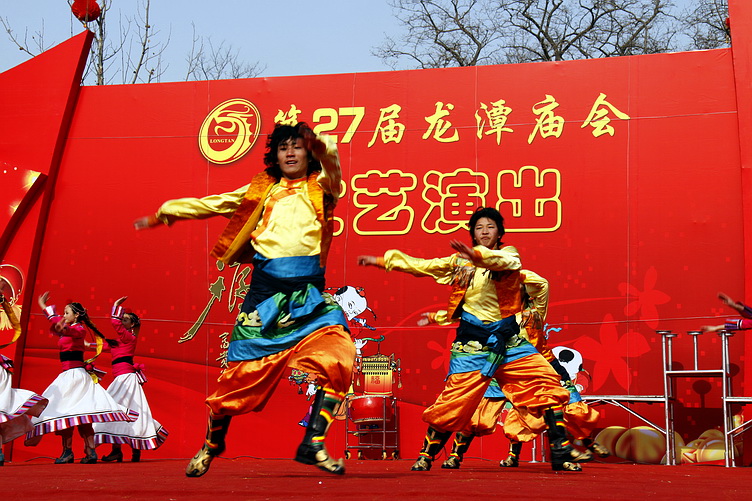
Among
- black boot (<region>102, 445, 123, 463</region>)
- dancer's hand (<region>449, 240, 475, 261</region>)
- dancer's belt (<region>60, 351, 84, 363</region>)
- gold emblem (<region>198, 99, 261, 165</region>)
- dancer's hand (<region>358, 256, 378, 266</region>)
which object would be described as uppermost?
gold emblem (<region>198, 99, 261, 165</region>)

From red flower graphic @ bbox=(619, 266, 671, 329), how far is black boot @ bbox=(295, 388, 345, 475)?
4595 mm

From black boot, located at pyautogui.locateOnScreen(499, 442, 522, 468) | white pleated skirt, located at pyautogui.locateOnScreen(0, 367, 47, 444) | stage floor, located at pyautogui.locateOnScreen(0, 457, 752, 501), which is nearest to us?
stage floor, located at pyautogui.locateOnScreen(0, 457, 752, 501)

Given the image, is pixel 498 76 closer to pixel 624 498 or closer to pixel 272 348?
pixel 272 348

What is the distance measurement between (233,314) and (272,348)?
472cm

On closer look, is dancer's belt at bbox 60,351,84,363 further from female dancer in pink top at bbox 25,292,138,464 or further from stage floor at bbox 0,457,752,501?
stage floor at bbox 0,457,752,501

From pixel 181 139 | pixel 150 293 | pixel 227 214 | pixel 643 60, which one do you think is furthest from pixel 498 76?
pixel 227 214

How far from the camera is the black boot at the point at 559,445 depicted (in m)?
5.38

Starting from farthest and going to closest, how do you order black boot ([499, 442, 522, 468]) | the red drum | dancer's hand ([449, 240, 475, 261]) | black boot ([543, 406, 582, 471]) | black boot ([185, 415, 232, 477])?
the red drum, black boot ([499, 442, 522, 468]), black boot ([543, 406, 582, 471]), dancer's hand ([449, 240, 475, 261]), black boot ([185, 415, 232, 477])

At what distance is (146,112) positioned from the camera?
30.6ft

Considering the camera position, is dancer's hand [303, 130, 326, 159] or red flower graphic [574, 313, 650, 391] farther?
red flower graphic [574, 313, 650, 391]

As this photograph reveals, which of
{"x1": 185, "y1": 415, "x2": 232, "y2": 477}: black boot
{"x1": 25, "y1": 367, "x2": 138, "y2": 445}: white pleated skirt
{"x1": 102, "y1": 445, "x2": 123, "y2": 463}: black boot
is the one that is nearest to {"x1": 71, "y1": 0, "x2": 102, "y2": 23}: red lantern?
{"x1": 25, "y1": 367, "x2": 138, "y2": 445}: white pleated skirt

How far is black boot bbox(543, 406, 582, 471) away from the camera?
17.6 ft

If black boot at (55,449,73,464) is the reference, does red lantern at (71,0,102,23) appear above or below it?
above

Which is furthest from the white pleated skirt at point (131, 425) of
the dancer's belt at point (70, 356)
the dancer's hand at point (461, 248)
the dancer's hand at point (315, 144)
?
the dancer's hand at point (315, 144)
